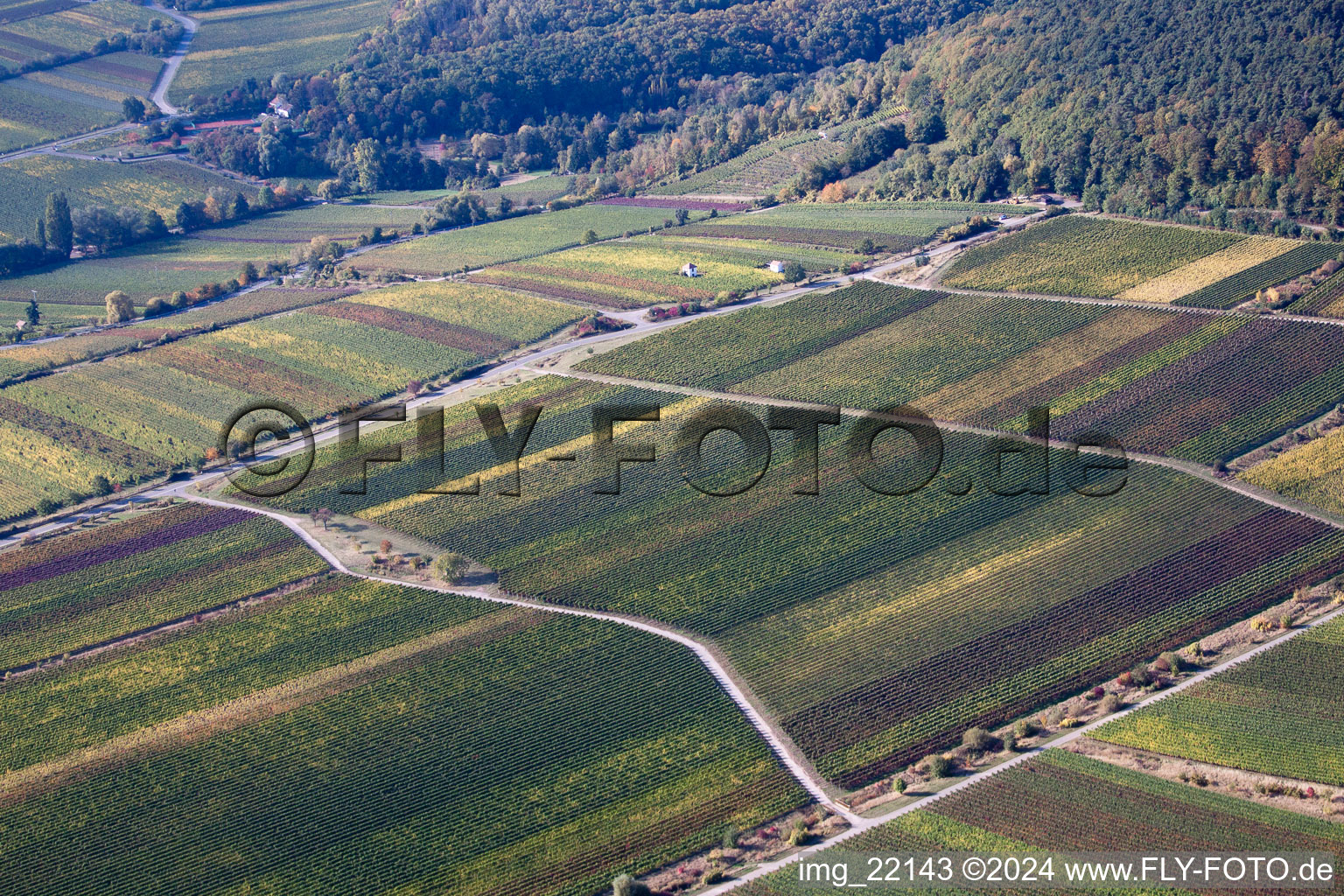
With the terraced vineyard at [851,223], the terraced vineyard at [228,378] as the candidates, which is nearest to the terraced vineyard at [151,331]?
the terraced vineyard at [228,378]

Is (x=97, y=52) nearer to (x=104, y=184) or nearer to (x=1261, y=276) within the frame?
(x=104, y=184)

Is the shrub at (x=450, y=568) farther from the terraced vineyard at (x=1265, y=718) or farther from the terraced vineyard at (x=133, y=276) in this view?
the terraced vineyard at (x=133, y=276)

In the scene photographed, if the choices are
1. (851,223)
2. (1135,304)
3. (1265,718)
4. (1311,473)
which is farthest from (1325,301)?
(1265,718)

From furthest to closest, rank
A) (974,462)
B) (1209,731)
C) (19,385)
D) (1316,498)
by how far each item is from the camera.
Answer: (19,385)
(974,462)
(1316,498)
(1209,731)

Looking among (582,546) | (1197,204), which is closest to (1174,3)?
(1197,204)

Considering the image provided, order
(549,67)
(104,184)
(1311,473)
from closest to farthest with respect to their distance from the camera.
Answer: (1311,473), (104,184), (549,67)

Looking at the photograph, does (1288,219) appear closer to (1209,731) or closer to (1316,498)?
(1316,498)
